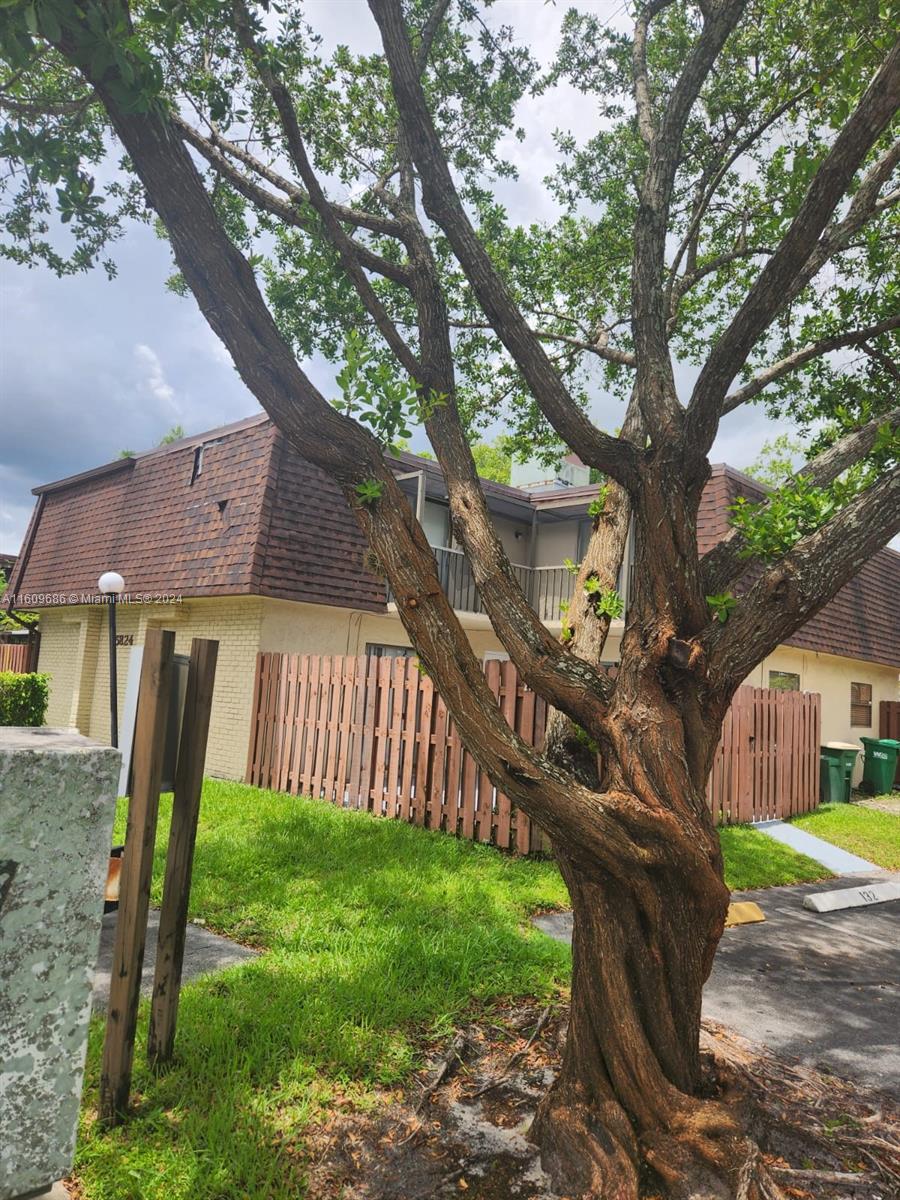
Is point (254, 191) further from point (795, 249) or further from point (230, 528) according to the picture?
point (230, 528)

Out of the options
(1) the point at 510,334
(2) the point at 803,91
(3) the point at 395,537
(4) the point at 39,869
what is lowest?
(4) the point at 39,869

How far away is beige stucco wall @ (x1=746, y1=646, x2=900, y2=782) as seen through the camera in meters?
17.3

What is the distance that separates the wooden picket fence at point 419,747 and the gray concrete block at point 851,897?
108 inches

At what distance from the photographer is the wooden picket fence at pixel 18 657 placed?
1995cm

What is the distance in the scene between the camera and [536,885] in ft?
23.0

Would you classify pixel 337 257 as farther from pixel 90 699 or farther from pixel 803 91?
pixel 90 699

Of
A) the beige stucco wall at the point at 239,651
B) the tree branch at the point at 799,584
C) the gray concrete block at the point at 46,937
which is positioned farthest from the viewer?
the beige stucco wall at the point at 239,651

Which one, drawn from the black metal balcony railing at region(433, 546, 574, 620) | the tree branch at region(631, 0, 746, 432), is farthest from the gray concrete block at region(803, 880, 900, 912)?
the black metal balcony railing at region(433, 546, 574, 620)

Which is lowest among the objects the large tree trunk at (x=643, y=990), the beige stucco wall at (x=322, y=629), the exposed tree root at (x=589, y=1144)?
the exposed tree root at (x=589, y=1144)

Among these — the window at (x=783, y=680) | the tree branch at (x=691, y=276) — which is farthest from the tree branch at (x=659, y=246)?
the window at (x=783, y=680)

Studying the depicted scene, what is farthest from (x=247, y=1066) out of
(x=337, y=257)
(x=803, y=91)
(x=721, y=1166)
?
(x=803, y=91)

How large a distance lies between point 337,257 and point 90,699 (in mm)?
14177

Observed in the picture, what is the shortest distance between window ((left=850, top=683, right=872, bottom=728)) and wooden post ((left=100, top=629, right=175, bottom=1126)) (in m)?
20.3

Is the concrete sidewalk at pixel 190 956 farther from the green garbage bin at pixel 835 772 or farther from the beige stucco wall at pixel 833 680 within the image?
the beige stucco wall at pixel 833 680
